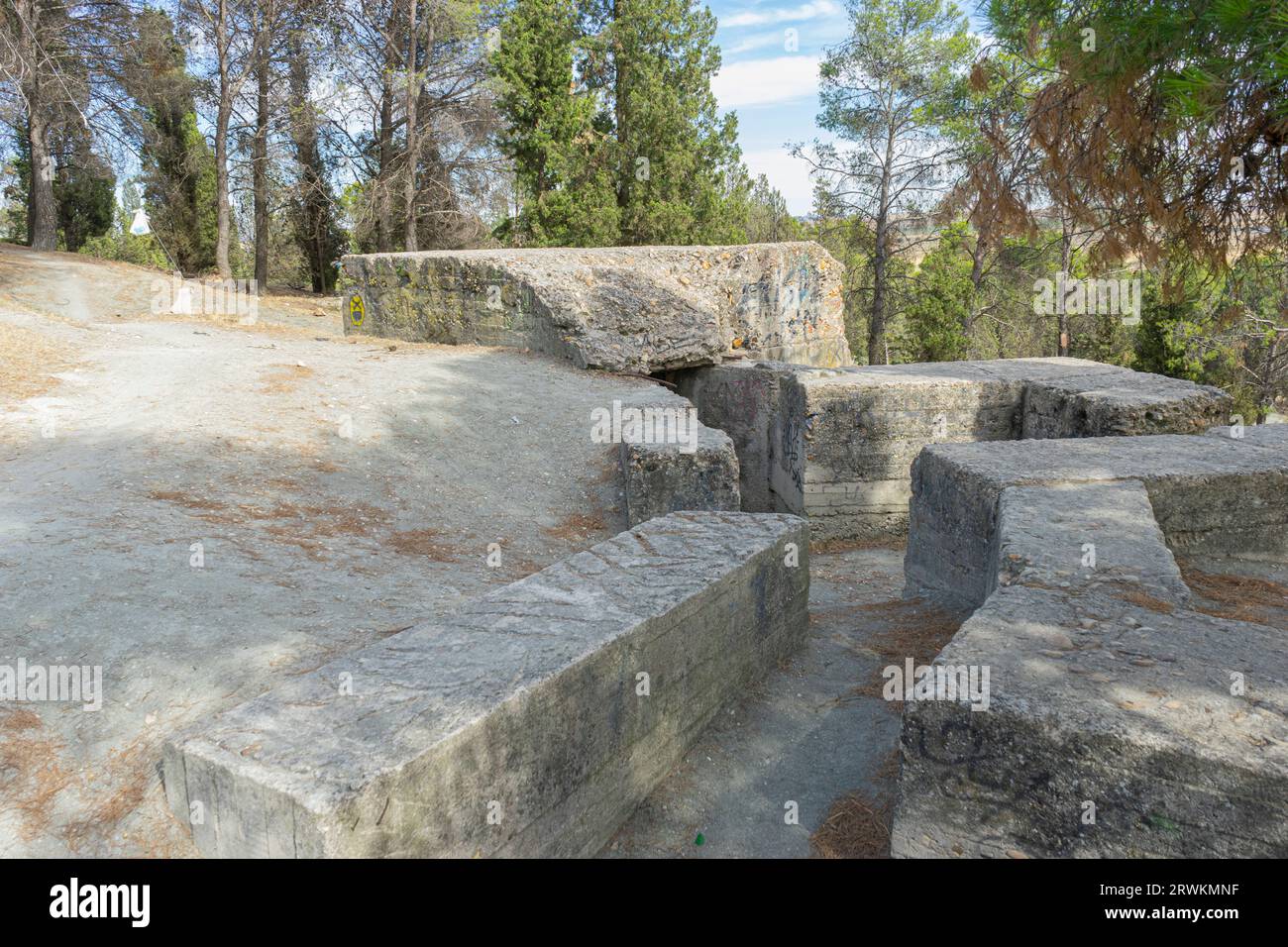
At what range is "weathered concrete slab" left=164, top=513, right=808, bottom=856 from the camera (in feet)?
7.19

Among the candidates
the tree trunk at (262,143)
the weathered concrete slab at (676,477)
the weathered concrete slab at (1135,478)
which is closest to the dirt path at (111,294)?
the tree trunk at (262,143)

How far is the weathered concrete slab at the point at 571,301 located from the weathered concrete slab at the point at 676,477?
3689 mm

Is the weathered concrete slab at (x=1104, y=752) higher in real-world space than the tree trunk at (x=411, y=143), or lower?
lower

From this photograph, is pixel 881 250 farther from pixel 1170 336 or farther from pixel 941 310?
pixel 1170 336

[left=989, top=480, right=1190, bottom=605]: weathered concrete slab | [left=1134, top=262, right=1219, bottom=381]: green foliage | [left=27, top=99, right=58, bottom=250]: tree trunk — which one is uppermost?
[left=27, top=99, right=58, bottom=250]: tree trunk

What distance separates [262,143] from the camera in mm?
20156

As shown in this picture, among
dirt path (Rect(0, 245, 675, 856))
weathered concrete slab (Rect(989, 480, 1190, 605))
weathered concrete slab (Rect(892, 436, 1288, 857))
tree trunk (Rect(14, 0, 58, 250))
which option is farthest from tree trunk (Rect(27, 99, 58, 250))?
weathered concrete slab (Rect(892, 436, 1288, 857))

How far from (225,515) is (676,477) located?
3285mm

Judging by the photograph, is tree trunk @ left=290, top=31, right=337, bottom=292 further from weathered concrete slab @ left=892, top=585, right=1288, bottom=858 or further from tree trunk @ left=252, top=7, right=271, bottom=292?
weathered concrete slab @ left=892, top=585, right=1288, bottom=858

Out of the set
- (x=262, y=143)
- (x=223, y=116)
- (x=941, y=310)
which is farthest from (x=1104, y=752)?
(x=262, y=143)

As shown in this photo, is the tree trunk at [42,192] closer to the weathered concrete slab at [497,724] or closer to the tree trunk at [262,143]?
the tree trunk at [262,143]

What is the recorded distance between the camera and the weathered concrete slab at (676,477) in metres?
7.00

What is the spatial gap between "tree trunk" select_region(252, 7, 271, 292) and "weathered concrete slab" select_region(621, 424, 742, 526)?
1618 centimetres

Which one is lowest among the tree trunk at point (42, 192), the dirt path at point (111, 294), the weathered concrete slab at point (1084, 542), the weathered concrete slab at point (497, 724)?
the weathered concrete slab at point (497, 724)
